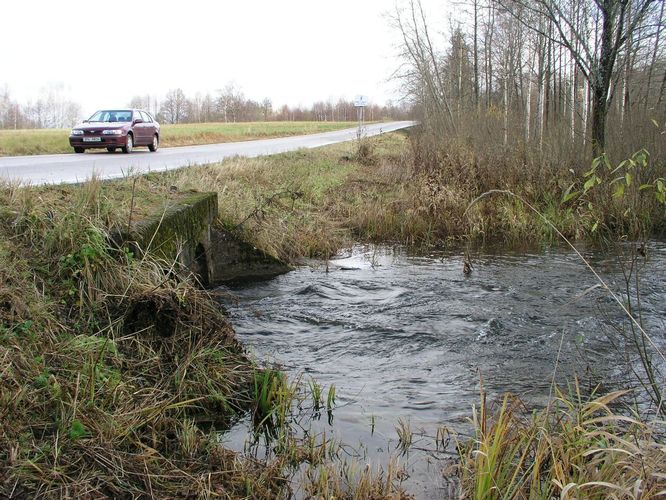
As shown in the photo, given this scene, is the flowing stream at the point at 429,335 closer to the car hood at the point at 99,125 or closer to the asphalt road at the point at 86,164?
the asphalt road at the point at 86,164

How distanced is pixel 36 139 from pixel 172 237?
816 inches

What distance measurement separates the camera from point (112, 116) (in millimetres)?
20594

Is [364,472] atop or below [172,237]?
below

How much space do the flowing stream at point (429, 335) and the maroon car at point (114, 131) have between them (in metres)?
12.2

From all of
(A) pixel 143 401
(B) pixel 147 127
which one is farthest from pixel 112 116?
(A) pixel 143 401

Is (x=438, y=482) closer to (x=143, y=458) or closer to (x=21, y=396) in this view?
(x=143, y=458)

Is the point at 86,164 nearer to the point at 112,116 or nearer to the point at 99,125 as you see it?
the point at 99,125

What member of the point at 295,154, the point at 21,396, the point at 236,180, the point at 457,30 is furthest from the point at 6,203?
the point at 457,30

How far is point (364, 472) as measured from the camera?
11.4 ft

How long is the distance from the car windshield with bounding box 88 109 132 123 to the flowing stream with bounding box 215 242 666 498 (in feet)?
43.9

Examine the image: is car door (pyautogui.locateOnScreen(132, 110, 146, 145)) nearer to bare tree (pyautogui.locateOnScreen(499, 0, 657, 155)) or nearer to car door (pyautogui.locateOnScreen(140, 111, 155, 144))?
car door (pyautogui.locateOnScreen(140, 111, 155, 144))

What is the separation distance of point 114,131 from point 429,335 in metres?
16.0

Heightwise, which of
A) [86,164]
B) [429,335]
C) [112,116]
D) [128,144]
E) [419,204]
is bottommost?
[429,335]

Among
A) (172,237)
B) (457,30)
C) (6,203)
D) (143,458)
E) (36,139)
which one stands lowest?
(143,458)
